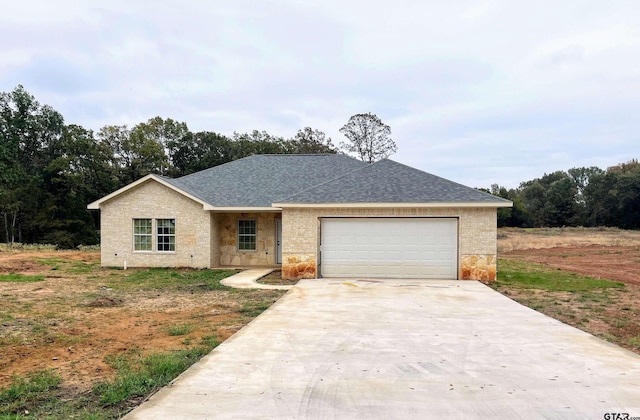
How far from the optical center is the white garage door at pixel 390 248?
15070 millimetres

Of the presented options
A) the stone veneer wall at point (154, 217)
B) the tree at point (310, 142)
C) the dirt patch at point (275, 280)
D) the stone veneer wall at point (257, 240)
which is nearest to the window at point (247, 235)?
the stone veneer wall at point (257, 240)

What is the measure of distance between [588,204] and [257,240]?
6388 cm

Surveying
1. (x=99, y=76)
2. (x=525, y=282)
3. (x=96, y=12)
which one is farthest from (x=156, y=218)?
(x=525, y=282)

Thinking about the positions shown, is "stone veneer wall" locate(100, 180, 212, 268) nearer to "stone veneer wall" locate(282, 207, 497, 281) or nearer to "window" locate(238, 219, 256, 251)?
"window" locate(238, 219, 256, 251)

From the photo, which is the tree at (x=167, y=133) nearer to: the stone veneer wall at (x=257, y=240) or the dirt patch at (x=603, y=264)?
the stone veneer wall at (x=257, y=240)

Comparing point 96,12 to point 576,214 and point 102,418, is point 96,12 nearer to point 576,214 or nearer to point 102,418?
point 102,418

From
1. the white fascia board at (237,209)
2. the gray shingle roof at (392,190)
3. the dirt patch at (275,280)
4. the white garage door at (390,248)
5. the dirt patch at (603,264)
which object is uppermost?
the gray shingle roof at (392,190)

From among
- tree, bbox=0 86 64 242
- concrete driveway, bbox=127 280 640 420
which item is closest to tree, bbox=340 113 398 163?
tree, bbox=0 86 64 242

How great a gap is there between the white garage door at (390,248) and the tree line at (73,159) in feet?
95.4

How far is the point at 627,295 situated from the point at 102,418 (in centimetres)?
1345

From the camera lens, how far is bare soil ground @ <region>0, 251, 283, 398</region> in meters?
6.13

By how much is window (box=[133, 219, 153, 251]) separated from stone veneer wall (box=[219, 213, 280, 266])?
2.81 m

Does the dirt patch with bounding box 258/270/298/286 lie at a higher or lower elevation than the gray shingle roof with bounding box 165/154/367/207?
lower

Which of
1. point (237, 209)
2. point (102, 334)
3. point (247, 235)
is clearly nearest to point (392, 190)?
point (237, 209)
